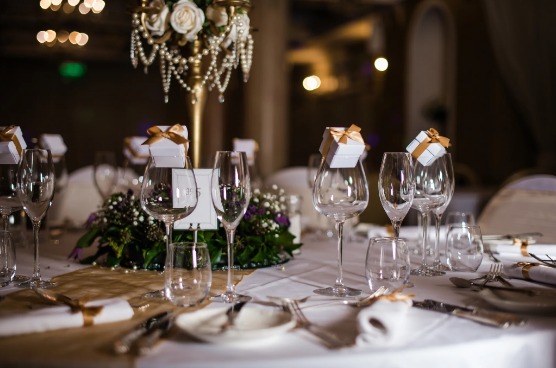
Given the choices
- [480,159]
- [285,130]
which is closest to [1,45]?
[285,130]

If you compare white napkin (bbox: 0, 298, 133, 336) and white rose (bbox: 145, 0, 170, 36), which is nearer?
white napkin (bbox: 0, 298, 133, 336)

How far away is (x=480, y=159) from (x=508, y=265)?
498 cm

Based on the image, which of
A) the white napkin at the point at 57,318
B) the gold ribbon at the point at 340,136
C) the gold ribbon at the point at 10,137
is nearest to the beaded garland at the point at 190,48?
the gold ribbon at the point at 10,137

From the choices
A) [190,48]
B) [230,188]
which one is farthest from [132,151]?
[230,188]

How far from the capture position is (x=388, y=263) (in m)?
1.31

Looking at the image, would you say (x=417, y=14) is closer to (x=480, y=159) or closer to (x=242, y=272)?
(x=480, y=159)

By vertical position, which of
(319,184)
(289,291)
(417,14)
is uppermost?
(417,14)

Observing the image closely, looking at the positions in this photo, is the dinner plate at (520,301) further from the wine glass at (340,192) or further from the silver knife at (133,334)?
the silver knife at (133,334)

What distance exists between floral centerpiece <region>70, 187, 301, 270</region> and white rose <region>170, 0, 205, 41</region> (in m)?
0.54

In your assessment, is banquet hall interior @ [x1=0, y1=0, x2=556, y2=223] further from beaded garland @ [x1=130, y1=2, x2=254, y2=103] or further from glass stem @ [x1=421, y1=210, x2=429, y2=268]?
glass stem @ [x1=421, y1=210, x2=429, y2=268]

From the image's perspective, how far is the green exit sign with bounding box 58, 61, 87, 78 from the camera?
1069 centimetres

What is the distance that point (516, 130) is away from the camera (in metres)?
5.89

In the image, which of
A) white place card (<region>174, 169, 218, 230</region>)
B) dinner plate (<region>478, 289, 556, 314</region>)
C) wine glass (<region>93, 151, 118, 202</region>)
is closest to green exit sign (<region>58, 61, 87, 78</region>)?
wine glass (<region>93, 151, 118, 202</region>)

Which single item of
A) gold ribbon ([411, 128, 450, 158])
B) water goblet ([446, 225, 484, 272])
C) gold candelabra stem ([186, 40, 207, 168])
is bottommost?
water goblet ([446, 225, 484, 272])
